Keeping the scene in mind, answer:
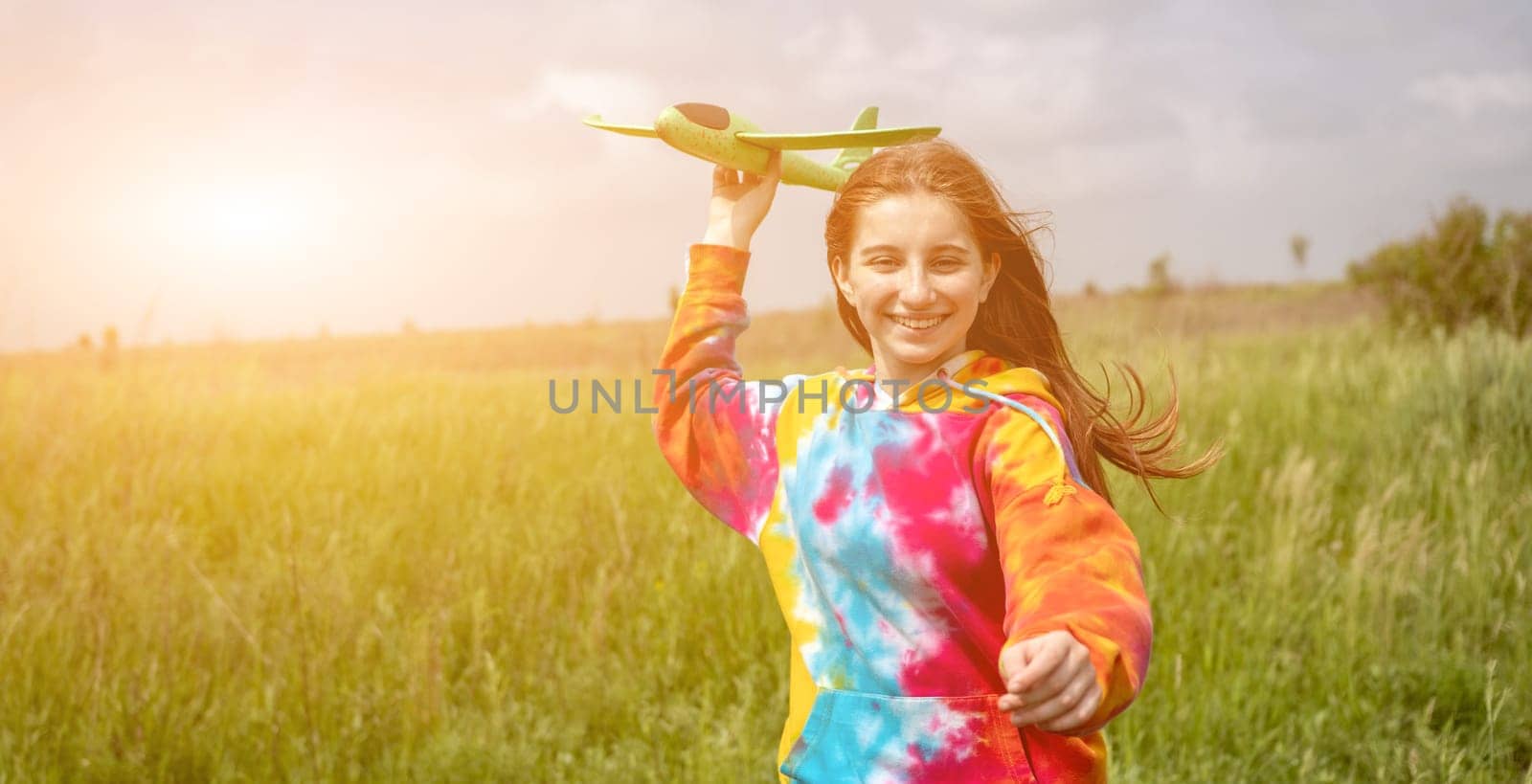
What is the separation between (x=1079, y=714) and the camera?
1125mm

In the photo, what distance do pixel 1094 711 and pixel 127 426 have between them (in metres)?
6.68

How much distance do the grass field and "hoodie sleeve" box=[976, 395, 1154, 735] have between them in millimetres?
557

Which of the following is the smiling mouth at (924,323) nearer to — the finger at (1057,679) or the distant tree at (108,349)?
the finger at (1057,679)

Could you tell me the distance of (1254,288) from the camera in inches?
1347

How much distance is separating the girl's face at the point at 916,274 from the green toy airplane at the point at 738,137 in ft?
0.47

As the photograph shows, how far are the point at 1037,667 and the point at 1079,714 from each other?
79 millimetres

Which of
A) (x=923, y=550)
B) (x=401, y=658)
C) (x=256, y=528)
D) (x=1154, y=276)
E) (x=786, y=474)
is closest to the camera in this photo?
(x=923, y=550)

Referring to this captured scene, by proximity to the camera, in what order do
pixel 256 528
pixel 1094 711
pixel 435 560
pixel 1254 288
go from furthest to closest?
pixel 1254 288 → pixel 256 528 → pixel 435 560 → pixel 1094 711

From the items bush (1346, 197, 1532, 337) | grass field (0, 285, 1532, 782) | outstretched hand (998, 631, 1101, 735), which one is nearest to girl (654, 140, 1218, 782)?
outstretched hand (998, 631, 1101, 735)

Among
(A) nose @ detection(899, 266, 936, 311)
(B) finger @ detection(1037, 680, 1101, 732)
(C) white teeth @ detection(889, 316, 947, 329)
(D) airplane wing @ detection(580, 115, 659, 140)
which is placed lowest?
(B) finger @ detection(1037, 680, 1101, 732)

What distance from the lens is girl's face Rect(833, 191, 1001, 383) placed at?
4.82 ft

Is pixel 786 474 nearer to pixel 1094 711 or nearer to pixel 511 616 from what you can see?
pixel 1094 711

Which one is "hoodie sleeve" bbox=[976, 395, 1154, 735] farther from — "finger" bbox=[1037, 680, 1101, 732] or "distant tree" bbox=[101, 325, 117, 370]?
"distant tree" bbox=[101, 325, 117, 370]

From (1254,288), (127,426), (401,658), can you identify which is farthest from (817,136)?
(1254,288)
